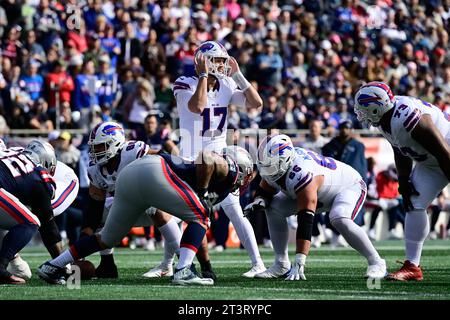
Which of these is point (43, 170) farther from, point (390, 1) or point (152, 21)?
point (390, 1)

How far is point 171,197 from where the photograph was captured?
283 inches

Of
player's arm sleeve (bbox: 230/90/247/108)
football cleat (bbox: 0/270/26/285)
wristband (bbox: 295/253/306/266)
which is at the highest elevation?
player's arm sleeve (bbox: 230/90/247/108)

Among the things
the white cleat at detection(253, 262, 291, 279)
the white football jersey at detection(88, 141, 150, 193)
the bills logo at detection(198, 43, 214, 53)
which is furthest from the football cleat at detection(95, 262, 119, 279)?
the bills logo at detection(198, 43, 214, 53)

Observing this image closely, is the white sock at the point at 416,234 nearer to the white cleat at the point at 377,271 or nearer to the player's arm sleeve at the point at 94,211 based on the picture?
the white cleat at the point at 377,271

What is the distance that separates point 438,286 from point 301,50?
1157 cm

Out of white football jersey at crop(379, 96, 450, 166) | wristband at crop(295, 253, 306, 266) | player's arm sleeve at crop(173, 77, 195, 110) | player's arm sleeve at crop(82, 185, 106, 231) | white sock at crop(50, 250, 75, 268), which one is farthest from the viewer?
player's arm sleeve at crop(173, 77, 195, 110)

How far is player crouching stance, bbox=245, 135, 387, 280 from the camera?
→ 26.3ft

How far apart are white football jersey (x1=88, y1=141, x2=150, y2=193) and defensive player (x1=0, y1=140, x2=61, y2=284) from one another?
0.39 metres

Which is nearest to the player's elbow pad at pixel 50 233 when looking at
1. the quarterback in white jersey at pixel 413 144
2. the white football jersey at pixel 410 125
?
the quarterback in white jersey at pixel 413 144

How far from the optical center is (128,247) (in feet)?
48.2

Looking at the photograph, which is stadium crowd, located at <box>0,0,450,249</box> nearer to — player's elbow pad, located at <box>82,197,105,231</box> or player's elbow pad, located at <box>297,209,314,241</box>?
player's elbow pad, located at <box>82,197,105,231</box>

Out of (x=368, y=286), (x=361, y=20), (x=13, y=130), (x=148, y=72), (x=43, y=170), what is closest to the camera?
(x=368, y=286)

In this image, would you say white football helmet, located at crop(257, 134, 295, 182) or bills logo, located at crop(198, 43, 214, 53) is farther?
bills logo, located at crop(198, 43, 214, 53)

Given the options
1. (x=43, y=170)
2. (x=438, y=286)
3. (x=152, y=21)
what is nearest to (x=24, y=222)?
(x=43, y=170)
